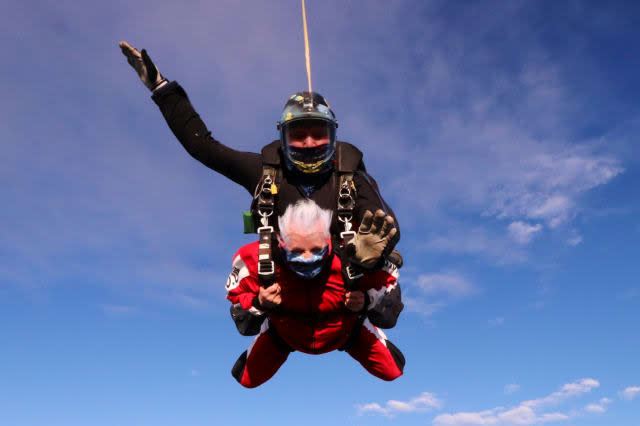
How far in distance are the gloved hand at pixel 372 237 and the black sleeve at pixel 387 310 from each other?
0.69 metres

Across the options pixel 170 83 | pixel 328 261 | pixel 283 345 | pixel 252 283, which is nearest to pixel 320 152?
pixel 328 261

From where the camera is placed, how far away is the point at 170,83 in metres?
6.17

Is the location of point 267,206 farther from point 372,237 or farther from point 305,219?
point 372,237

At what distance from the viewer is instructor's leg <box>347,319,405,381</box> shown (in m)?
6.44

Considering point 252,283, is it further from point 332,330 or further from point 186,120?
point 186,120

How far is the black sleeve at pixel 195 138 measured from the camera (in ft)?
20.1

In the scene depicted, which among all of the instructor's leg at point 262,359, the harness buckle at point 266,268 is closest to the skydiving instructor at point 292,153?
the harness buckle at point 266,268

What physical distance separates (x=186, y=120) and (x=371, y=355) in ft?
10.7

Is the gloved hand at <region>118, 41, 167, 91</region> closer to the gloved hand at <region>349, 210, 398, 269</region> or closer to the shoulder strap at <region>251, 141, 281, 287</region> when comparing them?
the shoulder strap at <region>251, 141, 281, 287</region>

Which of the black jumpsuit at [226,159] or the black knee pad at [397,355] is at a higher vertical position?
the black jumpsuit at [226,159]

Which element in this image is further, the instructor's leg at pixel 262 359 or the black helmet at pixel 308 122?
the instructor's leg at pixel 262 359

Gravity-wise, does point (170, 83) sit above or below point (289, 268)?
above

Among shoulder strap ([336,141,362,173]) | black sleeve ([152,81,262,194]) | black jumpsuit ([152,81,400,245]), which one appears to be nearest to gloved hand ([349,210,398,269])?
black jumpsuit ([152,81,400,245])

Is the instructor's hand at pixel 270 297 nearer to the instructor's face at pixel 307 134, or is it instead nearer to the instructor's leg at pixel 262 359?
the instructor's leg at pixel 262 359
